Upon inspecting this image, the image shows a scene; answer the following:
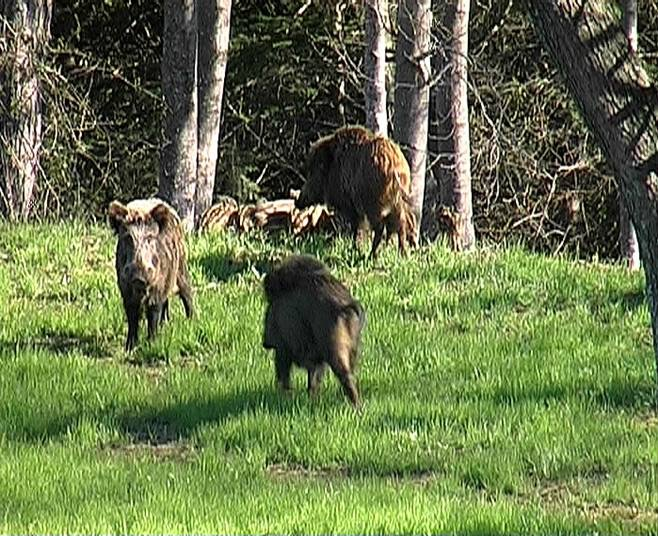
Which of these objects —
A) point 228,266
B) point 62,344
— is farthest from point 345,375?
point 228,266

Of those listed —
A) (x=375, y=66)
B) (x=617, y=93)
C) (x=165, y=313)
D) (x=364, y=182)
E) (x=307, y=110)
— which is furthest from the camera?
(x=307, y=110)

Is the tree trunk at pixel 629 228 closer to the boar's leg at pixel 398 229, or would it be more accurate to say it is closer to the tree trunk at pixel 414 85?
the tree trunk at pixel 414 85

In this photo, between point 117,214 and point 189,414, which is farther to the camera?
point 117,214

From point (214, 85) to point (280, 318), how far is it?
1188cm

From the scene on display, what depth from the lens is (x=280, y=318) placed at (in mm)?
12180

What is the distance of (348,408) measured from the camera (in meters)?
11.7

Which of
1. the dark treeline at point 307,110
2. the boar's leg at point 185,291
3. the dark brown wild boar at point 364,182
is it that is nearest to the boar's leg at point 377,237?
the dark brown wild boar at point 364,182

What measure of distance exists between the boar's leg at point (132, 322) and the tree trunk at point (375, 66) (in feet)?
25.8

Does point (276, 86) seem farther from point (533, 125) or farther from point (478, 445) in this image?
point (478, 445)

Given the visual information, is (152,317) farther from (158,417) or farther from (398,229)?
(398,229)

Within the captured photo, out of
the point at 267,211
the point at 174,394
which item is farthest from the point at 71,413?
the point at 267,211

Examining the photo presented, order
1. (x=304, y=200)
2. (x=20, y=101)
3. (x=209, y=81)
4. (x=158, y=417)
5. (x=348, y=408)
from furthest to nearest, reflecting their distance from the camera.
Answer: (x=209, y=81) < (x=20, y=101) < (x=304, y=200) < (x=158, y=417) < (x=348, y=408)

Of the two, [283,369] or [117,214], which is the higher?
[117,214]

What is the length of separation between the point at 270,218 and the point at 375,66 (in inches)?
115
